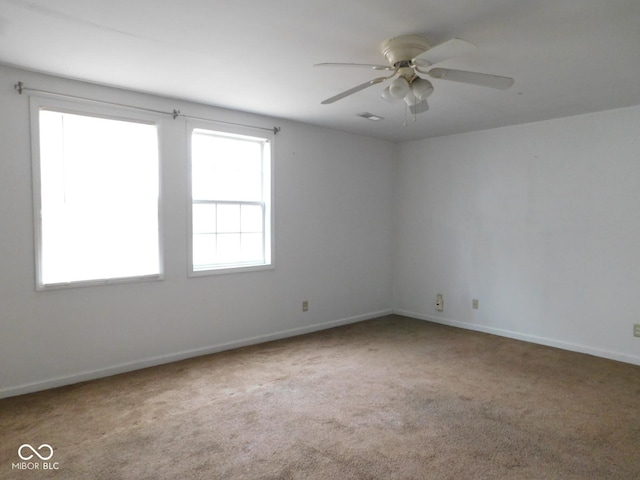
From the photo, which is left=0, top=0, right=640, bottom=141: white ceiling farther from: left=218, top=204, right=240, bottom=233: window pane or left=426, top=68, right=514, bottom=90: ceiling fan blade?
left=218, top=204, right=240, bottom=233: window pane

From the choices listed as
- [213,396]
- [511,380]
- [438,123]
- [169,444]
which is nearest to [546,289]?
[511,380]

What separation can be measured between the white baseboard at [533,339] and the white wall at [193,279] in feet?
2.25

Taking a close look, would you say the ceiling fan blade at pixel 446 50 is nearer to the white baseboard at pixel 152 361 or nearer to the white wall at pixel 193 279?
the white wall at pixel 193 279

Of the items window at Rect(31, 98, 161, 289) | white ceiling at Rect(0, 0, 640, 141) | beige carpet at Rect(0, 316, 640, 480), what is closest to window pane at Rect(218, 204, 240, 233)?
window at Rect(31, 98, 161, 289)

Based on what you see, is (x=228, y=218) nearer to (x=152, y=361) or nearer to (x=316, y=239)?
(x=316, y=239)

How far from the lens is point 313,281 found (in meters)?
5.02

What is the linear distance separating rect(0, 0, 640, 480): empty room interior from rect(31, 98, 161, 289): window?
17 mm

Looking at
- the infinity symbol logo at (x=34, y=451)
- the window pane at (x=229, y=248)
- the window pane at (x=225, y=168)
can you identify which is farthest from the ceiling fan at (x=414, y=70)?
the infinity symbol logo at (x=34, y=451)

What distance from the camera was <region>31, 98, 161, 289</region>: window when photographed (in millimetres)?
3248

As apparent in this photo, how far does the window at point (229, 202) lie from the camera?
4.11 meters

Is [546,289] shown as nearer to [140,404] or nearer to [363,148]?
[363,148]

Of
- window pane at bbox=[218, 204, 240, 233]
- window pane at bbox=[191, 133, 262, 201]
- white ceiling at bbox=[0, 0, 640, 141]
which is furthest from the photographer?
window pane at bbox=[218, 204, 240, 233]

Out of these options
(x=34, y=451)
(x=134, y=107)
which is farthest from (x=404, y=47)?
(x=34, y=451)

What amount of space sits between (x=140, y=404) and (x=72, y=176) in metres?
1.89
